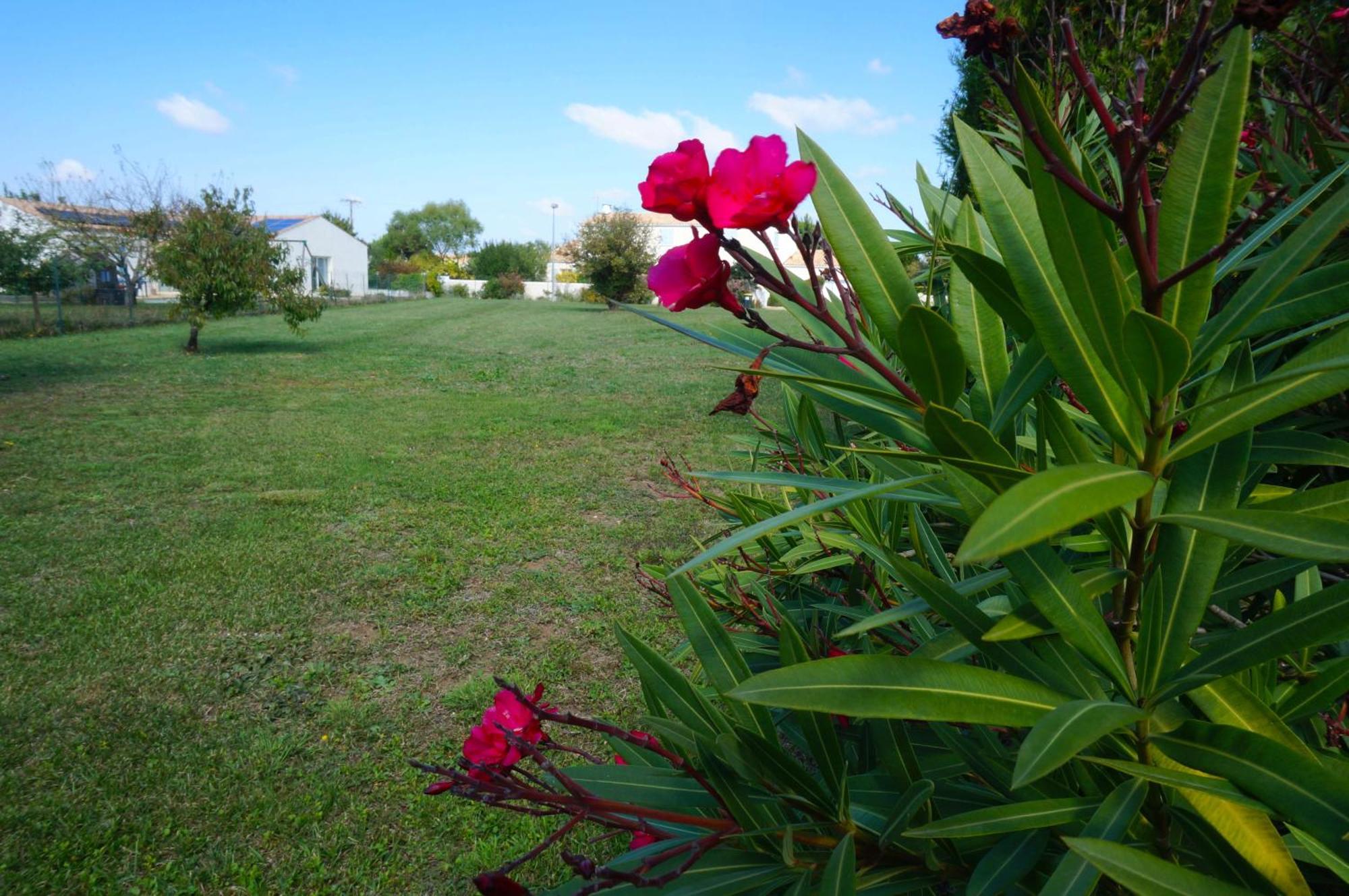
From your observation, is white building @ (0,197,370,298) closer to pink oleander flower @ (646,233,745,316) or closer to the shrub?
the shrub

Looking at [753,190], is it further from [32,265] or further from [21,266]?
[32,265]

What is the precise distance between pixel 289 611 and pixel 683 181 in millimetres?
4027

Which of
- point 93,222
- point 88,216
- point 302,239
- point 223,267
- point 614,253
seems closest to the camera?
point 223,267

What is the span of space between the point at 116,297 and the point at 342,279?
15827 millimetres

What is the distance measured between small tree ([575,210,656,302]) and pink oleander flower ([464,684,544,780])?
2495 centimetres

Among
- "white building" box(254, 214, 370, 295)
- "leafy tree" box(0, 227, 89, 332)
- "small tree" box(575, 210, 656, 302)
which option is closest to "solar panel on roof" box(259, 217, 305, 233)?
"white building" box(254, 214, 370, 295)

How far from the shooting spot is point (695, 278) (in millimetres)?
551

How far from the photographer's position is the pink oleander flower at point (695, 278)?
1.79 feet

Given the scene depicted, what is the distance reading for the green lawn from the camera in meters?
2.50

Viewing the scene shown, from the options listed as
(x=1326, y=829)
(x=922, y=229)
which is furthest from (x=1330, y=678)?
(x=922, y=229)

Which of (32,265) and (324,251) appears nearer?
(32,265)

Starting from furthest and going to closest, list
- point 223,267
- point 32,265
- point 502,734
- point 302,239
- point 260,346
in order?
point 302,239, point 32,265, point 260,346, point 223,267, point 502,734

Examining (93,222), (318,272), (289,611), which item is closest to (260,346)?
(93,222)

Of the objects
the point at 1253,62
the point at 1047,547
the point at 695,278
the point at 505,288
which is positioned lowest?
the point at 1047,547
